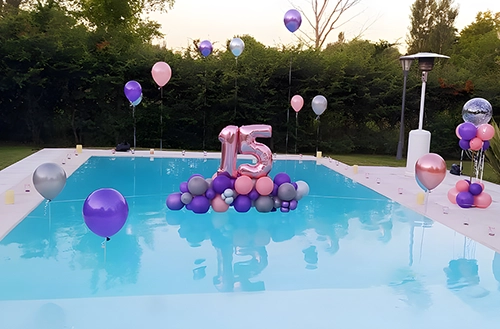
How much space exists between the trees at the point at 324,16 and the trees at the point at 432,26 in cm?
556

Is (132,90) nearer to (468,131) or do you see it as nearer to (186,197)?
(186,197)

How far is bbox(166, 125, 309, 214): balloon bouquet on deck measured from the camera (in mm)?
6535

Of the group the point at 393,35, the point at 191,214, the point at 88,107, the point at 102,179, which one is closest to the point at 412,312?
the point at 191,214

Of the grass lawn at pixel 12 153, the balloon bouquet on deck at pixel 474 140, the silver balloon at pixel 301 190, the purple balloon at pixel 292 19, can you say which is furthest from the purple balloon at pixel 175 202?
the purple balloon at pixel 292 19

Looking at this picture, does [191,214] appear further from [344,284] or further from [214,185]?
[344,284]

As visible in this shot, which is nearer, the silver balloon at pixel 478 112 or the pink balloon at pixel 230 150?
the pink balloon at pixel 230 150

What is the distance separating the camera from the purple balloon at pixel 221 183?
6.51 meters

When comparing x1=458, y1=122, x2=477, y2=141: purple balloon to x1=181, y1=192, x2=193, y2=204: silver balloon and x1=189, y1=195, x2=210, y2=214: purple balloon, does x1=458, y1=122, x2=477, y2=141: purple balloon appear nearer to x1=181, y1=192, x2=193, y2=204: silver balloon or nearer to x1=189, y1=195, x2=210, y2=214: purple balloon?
x1=189, y1=195, x2=210, y2=214: purple balloon

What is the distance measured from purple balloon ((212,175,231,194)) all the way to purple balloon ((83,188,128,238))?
2.28 meters

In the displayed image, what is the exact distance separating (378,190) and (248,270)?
4.67 meters

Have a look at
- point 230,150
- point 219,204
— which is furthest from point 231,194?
point 230,150

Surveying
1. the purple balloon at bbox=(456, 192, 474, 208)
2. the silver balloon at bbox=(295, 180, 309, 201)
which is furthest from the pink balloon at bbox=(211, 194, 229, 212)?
the purple balloon at bbox=(456, 192, 474, 208)

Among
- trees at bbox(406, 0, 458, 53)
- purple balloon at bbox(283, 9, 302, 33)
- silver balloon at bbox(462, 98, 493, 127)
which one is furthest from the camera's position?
trees at bbox(406, 0, 458, 53)

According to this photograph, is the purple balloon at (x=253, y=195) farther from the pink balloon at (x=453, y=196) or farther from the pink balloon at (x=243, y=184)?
the pink balloon at (x=453, y=196)
